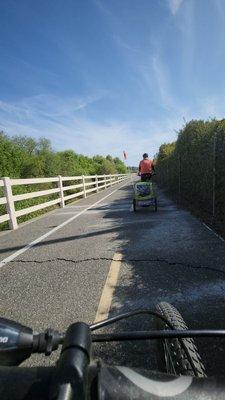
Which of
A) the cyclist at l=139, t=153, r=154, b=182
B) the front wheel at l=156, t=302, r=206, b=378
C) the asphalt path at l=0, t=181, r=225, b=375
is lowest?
the asphalt path at l=0, t=181, r=225, b=375

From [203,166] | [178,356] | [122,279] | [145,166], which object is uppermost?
[145,166]

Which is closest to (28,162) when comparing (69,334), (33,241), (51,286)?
(33,241)

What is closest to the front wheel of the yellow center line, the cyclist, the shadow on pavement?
the shadow on pavement

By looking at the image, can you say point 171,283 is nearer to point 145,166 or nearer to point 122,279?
point 122,279

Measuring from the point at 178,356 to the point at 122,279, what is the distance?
3.24m

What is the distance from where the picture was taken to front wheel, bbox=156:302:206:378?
Answer: 2047mm

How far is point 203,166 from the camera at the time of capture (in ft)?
46.7

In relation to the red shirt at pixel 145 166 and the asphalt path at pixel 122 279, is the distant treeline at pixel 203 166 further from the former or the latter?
the asphalt path at pixel 122 279

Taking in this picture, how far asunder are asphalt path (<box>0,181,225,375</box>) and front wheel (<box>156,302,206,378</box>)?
2.08ft

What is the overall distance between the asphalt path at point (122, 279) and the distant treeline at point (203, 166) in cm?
244

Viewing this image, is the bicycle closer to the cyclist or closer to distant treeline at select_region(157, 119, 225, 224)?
distant treeline at select_region(157, 119, 225, 224)

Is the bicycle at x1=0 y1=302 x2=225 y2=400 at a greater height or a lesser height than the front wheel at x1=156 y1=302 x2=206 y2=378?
greater

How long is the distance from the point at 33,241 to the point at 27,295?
3.82m

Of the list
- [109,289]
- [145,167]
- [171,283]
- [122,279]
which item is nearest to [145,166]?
[145,167]
